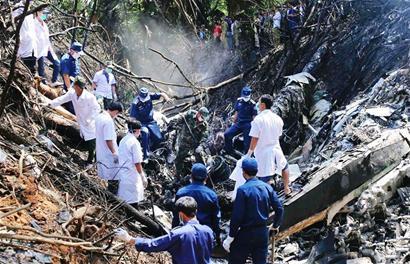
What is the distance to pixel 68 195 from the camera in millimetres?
6410

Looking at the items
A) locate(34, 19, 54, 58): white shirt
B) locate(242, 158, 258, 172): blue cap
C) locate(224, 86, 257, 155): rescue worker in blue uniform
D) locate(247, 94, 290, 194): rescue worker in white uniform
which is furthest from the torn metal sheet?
locate(34, 19, 54, 58): white shirt

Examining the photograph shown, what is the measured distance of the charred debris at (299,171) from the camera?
18.0 feet

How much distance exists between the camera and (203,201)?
19.5 feet

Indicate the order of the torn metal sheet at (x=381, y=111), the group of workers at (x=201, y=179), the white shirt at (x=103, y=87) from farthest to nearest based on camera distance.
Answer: the white shirt at (x=103, y=87)
the torn metal sheet at (x=381, y=111)
the group of workers at (x=201, y=179)

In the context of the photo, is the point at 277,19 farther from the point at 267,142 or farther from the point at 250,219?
A: the point at 250,219

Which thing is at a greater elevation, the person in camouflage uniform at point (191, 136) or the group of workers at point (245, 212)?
the person in camouflage uniform at point (191, 136)

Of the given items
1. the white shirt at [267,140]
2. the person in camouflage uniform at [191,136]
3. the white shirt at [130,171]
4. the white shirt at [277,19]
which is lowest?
the white shirt at [130,171]

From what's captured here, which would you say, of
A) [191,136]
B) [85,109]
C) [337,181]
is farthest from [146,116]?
[337,181]

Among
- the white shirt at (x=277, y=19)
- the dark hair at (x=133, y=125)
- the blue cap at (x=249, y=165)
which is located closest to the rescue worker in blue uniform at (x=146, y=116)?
the dark hair at (x=133, y=125)

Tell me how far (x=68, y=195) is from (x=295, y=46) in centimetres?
901

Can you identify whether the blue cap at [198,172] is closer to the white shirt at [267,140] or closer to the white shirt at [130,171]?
the white shirt at [130,171]

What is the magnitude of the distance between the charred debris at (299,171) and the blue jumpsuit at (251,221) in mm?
1045

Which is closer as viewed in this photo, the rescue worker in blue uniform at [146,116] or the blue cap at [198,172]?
the blue cap at [198,172]

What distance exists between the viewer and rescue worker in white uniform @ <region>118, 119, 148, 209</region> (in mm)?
7094
